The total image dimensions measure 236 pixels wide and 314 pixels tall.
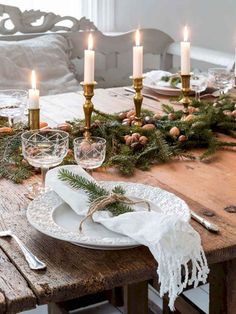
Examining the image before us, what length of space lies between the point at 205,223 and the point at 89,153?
0.35 m

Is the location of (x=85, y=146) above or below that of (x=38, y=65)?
above

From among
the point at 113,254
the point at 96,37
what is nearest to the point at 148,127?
the point at 113,254

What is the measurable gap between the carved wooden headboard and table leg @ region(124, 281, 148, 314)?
1748 millimetres

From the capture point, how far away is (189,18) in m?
3.52

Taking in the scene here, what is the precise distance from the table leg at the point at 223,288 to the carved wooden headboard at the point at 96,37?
210cm

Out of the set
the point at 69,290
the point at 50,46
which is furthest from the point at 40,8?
the point at 69,290

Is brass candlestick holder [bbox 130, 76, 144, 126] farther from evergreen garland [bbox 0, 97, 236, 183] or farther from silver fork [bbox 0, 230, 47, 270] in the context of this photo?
silver fork [bbox 0, 230, 47, 270]

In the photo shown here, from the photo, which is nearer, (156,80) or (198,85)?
(198,85)

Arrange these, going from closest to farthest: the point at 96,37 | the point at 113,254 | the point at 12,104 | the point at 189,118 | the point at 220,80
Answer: the point at 113,254, the point at 189,118, the point at 12,104, the point at 220,80, the point at 96,37

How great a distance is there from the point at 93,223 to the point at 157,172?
16.3 inches

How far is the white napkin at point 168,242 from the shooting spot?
1.00 meters

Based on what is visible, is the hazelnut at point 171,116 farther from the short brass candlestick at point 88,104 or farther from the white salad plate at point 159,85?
the white salad plate at point 159,85

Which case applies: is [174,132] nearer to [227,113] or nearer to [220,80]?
[227,113]

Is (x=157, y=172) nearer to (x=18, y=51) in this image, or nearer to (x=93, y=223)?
(x=93, y=223)
